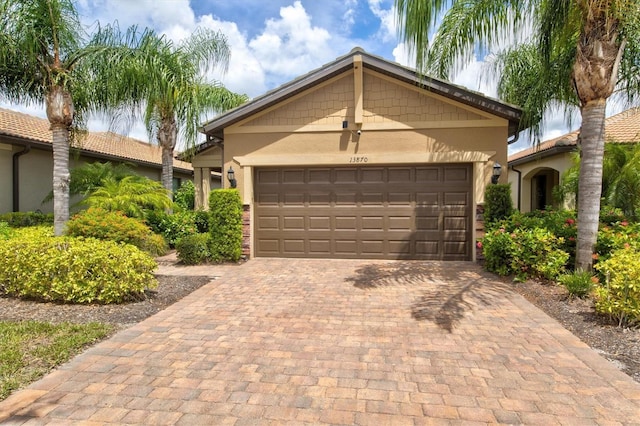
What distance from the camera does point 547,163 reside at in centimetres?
1488

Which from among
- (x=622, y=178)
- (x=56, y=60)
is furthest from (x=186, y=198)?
(x=622, y=178)

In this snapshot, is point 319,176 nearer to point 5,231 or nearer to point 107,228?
point 107,228

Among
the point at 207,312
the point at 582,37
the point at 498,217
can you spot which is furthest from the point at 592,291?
the point at 207,312

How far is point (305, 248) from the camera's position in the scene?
9.61 m

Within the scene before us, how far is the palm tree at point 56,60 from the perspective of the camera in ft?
25.3

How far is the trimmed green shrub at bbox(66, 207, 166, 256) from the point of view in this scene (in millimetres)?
8445

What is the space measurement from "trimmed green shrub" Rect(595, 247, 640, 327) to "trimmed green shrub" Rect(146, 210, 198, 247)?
31.1 feet

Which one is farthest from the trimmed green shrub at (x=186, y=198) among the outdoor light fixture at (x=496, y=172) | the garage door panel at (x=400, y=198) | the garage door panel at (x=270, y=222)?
the outdoor light fixture at (x=496, y=172)

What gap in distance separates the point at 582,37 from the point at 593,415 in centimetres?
599

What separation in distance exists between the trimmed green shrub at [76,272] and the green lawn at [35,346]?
0.78m

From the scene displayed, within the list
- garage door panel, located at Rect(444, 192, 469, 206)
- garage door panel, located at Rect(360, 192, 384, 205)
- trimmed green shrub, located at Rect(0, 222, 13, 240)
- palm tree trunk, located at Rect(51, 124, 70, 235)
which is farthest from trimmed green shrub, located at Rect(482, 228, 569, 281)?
trimmed green shrub, located at Rect(0, 222, 13, 240)

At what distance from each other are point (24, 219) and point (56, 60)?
15.6 feet

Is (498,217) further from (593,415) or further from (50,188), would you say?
(50,188)

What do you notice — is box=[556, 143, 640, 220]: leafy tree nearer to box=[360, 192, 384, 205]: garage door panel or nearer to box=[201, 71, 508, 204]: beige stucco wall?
box=[201, 71, 508, 204]: beige stucco wall
